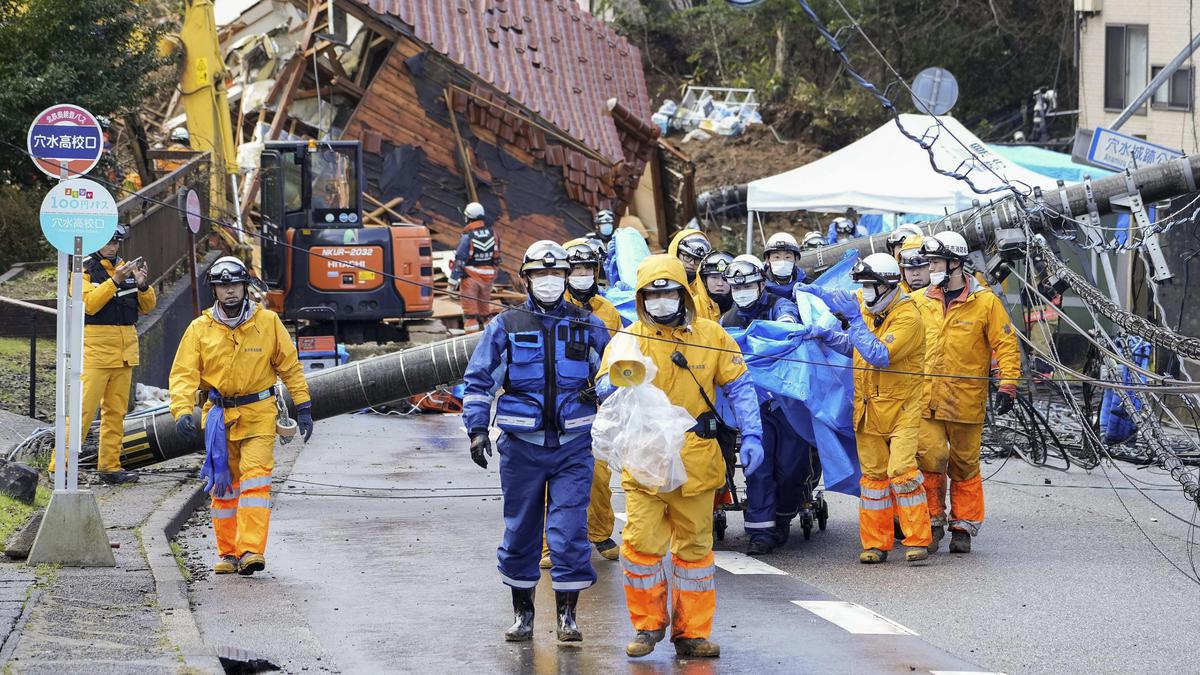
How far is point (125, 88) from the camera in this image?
68.9 ft

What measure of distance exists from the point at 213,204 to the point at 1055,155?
44.4 ft

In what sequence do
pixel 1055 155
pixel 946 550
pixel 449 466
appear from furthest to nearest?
pixel 1055 155 < pixel 449 466 < pixel 946 550

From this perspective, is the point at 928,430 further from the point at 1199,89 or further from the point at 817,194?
the point at 1199,89

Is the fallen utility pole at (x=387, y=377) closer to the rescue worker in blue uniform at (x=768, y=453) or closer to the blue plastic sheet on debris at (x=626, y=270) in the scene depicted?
the blue plastic sheet on debris at (x=626, y=270)

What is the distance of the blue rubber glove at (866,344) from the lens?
9766mm

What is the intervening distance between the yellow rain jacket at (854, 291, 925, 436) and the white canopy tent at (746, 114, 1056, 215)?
35.5ft

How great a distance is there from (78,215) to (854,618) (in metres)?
4.88

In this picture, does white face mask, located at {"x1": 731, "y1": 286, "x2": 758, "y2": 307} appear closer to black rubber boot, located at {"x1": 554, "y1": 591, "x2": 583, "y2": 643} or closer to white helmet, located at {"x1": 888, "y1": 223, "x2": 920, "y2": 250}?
white helmet, located at {"x1": 888, "y1": 223, "x2": 920, "y2": 250}

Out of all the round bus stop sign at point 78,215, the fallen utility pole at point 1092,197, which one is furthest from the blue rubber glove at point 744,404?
the fallen utility pole at point 1092,197

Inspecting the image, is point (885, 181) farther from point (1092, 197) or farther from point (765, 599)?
point (765, 599)

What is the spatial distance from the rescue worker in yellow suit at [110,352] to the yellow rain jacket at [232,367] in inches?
126

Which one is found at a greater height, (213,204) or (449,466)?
(213,204)

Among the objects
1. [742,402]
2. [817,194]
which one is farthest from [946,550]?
[817,194]

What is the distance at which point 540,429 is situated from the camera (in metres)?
7.69
